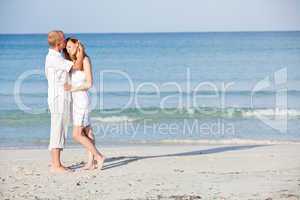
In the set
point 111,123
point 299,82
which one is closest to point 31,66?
point 299,82

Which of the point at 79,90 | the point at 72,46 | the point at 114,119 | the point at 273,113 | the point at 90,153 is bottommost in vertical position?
the point at 90,153

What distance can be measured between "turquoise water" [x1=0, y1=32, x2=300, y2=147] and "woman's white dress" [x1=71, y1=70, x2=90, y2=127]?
16.1 feet

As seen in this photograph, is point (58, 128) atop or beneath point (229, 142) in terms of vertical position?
atop

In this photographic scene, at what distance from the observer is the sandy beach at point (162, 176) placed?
7.77 metres

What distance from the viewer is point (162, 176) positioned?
28.7 feet

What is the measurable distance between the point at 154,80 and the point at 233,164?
63.0ft

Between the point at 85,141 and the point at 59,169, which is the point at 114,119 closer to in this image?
the point at 59,169

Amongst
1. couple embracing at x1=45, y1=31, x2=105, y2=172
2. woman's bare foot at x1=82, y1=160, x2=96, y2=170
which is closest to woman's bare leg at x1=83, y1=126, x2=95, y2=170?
woman's bare foot at x1=82, y1=160, x2=96, y2=170

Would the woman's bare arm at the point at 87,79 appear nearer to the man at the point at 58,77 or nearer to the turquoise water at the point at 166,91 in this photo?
the man at the point at 58,77

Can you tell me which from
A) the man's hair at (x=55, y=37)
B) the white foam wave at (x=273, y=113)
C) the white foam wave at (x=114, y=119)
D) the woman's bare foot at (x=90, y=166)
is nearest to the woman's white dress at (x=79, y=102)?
the man's hair at (x=55, y=37)

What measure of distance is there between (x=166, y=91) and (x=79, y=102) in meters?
16.6

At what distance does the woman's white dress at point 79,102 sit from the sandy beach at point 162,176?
2.08 feet

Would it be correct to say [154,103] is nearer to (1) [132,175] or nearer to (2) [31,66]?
(1) [132,175]

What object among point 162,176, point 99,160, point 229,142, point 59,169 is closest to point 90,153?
point 99,160
